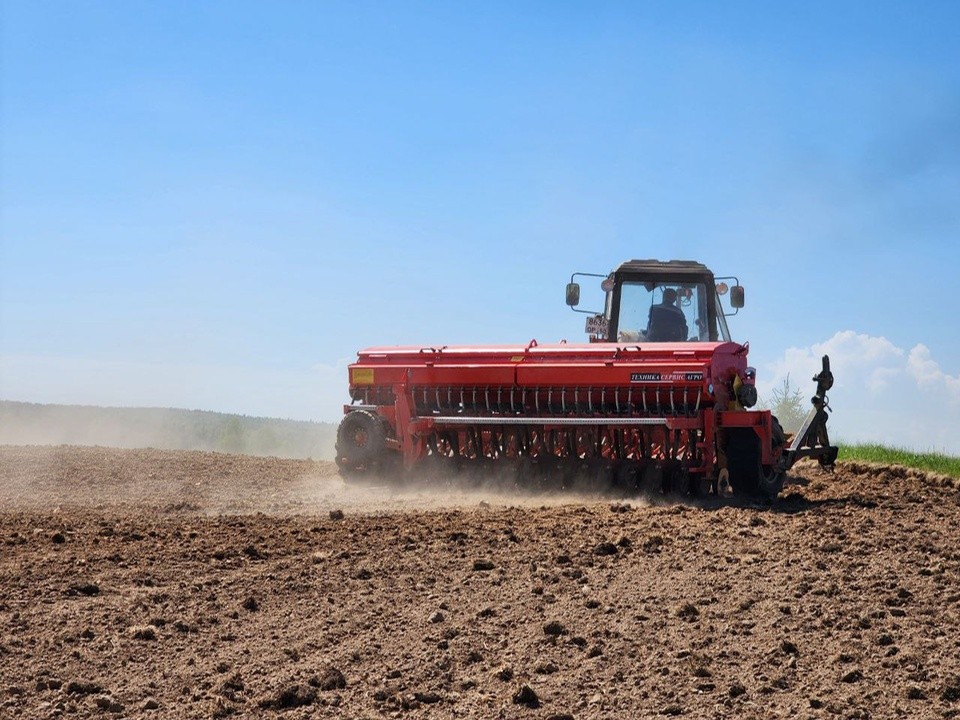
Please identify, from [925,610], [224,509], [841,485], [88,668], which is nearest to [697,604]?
[925,610]

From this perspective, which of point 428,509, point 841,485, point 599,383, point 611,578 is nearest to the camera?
point 611,578

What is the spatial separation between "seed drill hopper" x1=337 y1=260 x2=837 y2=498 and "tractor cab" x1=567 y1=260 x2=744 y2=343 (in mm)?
15

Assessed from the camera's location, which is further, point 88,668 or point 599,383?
point 599,383

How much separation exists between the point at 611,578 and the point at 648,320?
290 inches

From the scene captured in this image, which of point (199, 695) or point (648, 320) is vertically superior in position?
point (648, 320)

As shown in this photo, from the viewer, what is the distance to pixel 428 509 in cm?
1157

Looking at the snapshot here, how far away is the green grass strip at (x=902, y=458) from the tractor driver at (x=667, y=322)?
405 cm

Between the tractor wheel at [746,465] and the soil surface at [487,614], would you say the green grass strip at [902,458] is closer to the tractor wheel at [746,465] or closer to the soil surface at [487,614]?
the tractor wheel at [746,465]

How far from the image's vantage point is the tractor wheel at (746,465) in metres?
12.0

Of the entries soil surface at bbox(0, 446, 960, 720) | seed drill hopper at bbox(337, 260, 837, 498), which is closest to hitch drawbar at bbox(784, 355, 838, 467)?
seed drill hopper at bbox(337, 260, 837, 498)

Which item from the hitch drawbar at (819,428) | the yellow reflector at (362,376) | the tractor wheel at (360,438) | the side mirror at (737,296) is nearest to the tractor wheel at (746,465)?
the hitch drawbar at (819,428)

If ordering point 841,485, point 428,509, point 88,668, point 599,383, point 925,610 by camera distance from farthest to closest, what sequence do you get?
point 841,485
point 599,383
point 428,509
point 925,610
point 88,668

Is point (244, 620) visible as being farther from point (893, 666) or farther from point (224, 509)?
point (224, 509)


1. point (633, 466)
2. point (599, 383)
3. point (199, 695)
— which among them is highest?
point (599, 383)
